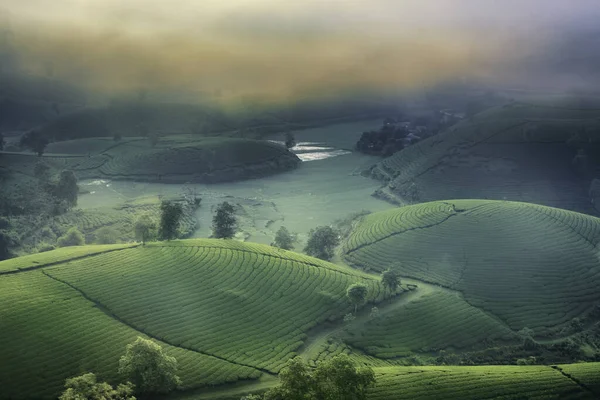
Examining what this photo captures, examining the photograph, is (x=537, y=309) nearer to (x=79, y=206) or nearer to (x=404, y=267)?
(x=404, y=267)

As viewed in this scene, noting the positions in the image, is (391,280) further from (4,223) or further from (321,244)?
(4,223)

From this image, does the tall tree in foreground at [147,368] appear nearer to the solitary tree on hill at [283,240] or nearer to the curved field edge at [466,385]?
the curved field edge at [466,385]

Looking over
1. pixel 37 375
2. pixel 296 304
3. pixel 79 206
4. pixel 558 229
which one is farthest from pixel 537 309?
pixel 79 206

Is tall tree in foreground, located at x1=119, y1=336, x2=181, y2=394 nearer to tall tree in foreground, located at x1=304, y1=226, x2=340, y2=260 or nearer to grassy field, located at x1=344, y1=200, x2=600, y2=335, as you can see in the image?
grassy field, located at x1=344, y1=200, x2=600, y2=335

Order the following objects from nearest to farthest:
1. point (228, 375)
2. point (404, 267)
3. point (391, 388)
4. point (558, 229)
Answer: point (391, 388), point (228, 375), point (404, 267), point (558, 229)

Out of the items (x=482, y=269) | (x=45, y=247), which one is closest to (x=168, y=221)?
(x=45, y=247)

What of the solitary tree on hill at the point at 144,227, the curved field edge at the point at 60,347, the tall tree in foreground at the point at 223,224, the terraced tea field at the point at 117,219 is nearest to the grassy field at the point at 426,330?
the curved field edge at the point at 60,347
